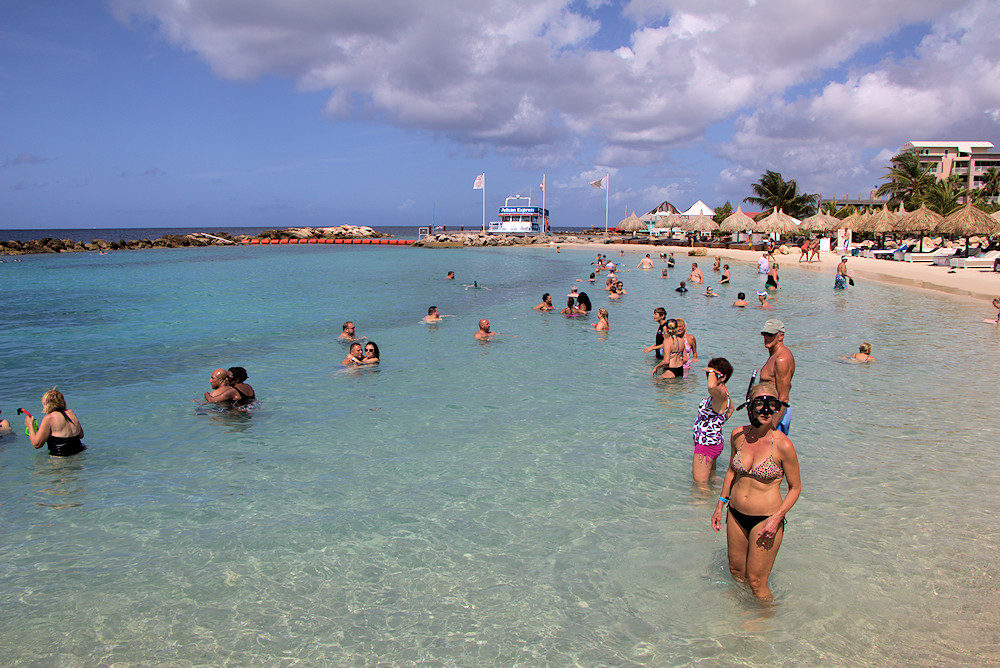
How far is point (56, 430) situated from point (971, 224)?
37.2 metres

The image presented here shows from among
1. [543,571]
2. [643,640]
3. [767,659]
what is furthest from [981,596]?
[543,571]

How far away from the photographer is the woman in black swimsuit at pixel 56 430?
7500 millimetres

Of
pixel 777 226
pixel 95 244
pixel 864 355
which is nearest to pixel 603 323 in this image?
pixel 864 355

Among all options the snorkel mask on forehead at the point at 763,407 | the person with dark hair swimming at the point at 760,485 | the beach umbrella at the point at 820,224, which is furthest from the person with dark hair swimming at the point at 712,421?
the beach umbrella at the point at 820,224

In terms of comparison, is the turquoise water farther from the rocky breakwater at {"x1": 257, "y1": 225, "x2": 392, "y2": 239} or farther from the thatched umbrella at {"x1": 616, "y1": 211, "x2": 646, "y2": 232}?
the rocky breakwater at {"x1": 257, "y1": 225, "x2": 392, "y2": 239}

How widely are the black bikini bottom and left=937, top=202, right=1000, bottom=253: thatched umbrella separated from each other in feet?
110

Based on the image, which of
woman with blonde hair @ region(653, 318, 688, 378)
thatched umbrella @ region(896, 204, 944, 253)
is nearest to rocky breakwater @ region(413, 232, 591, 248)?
thatched umbrella @ region(896, 204, 944, 253)

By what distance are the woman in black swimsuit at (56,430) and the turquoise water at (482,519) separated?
221 millimetres

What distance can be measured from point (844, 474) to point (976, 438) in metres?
Result: 2.59

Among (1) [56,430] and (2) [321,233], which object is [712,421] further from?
(2) [321,233]

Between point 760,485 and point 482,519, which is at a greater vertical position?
point 760,485

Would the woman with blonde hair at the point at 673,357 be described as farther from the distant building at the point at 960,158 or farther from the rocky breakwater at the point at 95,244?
the distant building at the point at 960,158

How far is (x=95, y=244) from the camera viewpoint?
6738cm

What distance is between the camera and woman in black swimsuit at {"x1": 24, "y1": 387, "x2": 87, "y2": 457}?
750 cm
